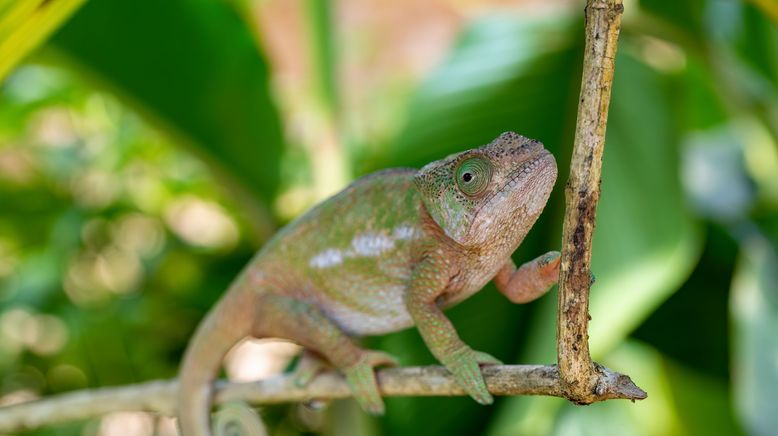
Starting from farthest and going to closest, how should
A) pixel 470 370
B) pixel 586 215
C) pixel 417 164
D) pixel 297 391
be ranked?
pixel 417 164 < pixel 297 391 < pixel 470 370 < pixel 586 215

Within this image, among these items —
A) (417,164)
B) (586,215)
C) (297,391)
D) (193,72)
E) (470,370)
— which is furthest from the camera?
(193,72)

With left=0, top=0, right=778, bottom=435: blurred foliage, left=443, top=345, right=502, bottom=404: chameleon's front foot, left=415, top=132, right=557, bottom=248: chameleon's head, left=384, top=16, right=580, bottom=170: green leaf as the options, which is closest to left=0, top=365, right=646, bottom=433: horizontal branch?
left=443, top=345, right=502, bottom=404: chameleon's front foot

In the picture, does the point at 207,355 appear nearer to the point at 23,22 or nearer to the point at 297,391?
the point at 297,391

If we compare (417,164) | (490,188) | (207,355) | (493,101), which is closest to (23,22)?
(207,355)

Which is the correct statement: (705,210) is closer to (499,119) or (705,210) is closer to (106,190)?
(499,119)

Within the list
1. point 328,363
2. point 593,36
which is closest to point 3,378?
point 328,363

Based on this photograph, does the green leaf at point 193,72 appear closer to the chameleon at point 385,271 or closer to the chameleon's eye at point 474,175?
the chameleon at point 385,271

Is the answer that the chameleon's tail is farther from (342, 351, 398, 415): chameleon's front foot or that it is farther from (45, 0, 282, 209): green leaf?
(45, 0, 282, 209): green leaf
